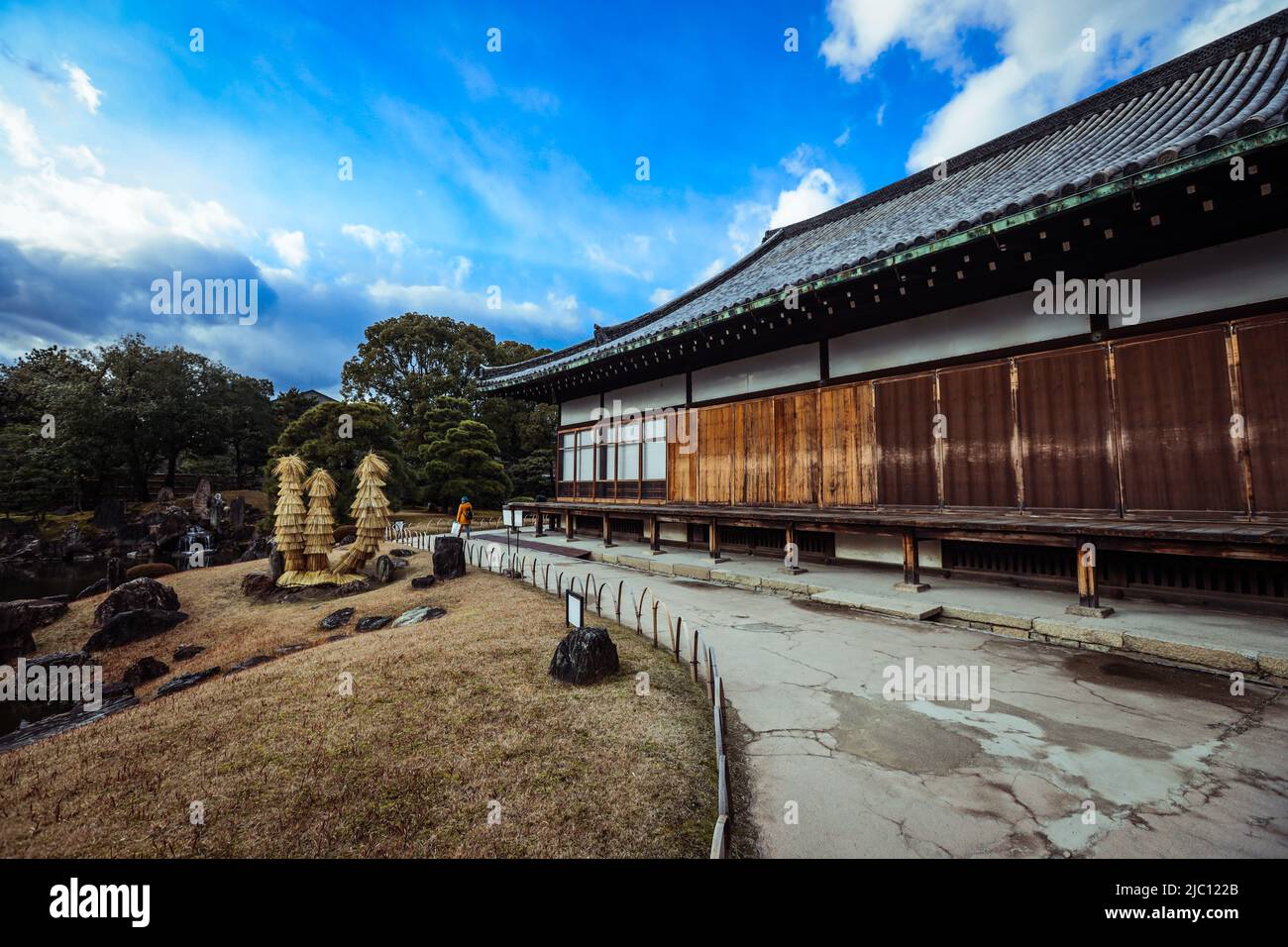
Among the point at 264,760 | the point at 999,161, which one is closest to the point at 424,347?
the point at 999,161

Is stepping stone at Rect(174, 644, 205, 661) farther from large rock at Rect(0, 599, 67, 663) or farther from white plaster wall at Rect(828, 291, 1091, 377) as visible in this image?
white plaster wall at Rect(828, 291, 1091, 377)

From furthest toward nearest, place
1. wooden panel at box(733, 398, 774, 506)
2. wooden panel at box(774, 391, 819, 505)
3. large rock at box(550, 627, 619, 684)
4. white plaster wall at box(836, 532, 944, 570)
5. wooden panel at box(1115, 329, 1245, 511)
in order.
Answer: wooden panel at box(733, 398, 774, 506) < wooden panel at box(774, 391, 819, 505) < white plaster wall at box(836, 532, 944, 570) < wooden panel at box(1115, 329, 1245, 511) < large rock at box(550, 627, 619, 684)

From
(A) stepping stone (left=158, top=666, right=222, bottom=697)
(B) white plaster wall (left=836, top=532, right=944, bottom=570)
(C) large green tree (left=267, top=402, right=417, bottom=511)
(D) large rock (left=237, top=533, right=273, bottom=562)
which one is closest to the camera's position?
(A) stepping stone (left=158, top=666, right=222, bottom=697)

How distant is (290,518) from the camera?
1188 centimetres

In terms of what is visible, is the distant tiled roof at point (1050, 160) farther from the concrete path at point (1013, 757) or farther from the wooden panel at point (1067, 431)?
the concrete path at point (1013, 757)

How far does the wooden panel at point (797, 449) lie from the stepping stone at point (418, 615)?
645 cm

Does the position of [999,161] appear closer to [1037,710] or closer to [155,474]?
[1037,710]

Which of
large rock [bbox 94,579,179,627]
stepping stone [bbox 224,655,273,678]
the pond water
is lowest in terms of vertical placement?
the pond water

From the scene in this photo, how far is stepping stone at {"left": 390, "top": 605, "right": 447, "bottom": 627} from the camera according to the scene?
7.72m

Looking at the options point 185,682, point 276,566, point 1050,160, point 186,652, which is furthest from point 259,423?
point 1050,160

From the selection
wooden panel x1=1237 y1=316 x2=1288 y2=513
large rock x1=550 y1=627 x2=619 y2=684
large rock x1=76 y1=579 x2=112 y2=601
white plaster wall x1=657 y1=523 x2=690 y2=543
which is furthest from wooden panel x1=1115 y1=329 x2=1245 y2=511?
large rock x1=76 y1=579 x2=112 y2=601

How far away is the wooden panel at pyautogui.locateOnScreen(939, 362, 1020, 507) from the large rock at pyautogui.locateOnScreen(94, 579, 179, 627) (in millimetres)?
15510

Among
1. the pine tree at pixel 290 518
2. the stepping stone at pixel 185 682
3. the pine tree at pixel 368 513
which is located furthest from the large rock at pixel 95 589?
the stepping stone at pixel 185 682

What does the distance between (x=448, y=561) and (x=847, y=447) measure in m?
8.44
